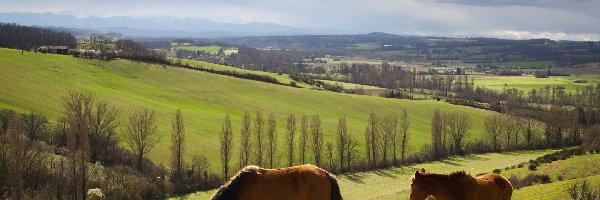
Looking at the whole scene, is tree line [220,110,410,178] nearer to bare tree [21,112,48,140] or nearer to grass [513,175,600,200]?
bare tree [21,112,48,140]

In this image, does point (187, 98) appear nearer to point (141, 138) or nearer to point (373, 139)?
point (141, 138)

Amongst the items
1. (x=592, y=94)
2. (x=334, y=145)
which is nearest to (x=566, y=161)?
(x=334, y=145)

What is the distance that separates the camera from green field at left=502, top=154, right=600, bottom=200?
29453 millimetres

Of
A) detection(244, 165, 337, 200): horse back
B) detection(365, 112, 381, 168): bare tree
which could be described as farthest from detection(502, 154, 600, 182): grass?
detection(365, 112, 381, 168): bare tree

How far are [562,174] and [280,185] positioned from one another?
33056 mm

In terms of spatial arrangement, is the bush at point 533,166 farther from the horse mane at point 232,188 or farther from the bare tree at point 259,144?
the horse mane at point 232,188

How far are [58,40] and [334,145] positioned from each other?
161 m

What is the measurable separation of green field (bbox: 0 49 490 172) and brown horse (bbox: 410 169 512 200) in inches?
2037

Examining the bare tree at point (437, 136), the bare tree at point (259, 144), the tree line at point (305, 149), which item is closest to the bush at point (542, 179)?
the tree line at point (305, 149)

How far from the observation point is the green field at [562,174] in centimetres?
2945

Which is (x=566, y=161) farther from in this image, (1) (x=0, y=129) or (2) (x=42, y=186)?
(1) (x=0, y=129)

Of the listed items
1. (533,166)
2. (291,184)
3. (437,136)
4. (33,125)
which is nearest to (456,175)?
(291,184)

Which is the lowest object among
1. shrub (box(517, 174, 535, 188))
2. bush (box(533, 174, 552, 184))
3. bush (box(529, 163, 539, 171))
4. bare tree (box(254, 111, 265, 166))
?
bare tree (box(254, 111, 265, 166))

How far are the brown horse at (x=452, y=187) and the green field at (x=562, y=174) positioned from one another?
415 inches
